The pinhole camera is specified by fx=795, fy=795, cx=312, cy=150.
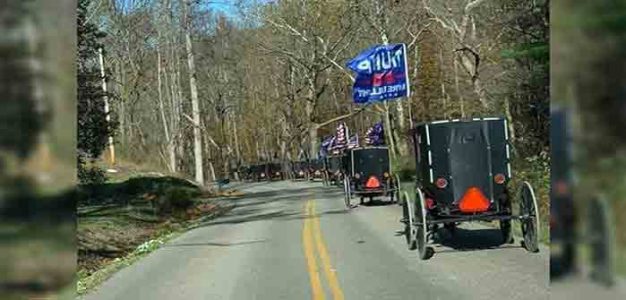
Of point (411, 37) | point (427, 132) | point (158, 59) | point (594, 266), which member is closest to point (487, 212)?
point (427, 132)

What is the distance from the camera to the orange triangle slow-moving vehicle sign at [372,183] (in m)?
26.2

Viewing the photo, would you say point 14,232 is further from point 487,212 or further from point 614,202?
point 487,212

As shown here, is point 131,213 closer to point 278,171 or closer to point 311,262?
point 311,262

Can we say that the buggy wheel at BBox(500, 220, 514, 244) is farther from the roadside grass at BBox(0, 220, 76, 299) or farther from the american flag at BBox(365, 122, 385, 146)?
the american flag at BBox(365, 122, 385, 146)

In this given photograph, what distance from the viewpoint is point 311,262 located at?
448 inches

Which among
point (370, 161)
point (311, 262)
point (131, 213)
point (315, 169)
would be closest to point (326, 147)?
point (315, 169)

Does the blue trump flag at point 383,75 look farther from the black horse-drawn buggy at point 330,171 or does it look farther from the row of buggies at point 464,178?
the black horse-drawn buggy at point 330,171

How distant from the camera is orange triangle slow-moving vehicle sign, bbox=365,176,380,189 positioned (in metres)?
26.2

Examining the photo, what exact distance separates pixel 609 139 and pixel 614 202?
0.17m

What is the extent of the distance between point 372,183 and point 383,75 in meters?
3.58

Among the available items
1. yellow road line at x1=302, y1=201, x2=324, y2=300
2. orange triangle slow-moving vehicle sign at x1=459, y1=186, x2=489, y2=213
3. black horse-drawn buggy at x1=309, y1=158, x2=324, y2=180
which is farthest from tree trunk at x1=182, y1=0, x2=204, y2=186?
orange triangle slow-moving vehicle sign at x1=459, y1=186, x2=489, y2=213

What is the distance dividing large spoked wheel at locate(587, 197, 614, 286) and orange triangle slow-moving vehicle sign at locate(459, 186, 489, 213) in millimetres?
8396

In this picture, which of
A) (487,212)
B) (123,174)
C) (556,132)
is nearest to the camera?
(556,132)

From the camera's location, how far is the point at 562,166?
224 centimetres
